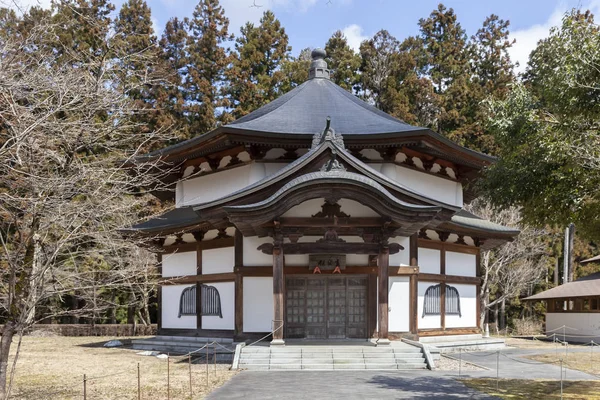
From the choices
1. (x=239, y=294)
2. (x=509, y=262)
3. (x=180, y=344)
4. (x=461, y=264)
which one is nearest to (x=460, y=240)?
(x=461, y=264)

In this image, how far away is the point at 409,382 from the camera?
13695 mm

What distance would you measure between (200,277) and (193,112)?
76.8ft

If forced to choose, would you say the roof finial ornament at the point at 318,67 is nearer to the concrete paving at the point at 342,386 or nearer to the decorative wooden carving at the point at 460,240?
the decorative wooden carving at the point at 460,240

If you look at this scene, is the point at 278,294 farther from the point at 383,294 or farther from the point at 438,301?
the point at 438,301

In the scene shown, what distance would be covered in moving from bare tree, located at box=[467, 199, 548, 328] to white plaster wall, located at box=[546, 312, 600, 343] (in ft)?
10.2

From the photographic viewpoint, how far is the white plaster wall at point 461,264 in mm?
22047

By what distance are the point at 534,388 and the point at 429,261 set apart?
8048 millimetres

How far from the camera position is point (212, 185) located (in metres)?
21.8

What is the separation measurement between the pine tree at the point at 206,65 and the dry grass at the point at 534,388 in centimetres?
3038

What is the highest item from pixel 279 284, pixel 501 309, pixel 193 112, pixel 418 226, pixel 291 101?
pixel 193 112

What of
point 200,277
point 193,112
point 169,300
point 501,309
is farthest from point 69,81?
point 501,309

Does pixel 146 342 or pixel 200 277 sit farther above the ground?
pixel 200 277

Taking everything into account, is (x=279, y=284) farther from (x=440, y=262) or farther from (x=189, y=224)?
(x=440, y=262)

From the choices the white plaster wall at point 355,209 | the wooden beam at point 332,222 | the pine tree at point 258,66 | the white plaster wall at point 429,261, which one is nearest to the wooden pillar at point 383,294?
the wooden beam at point 332,222
